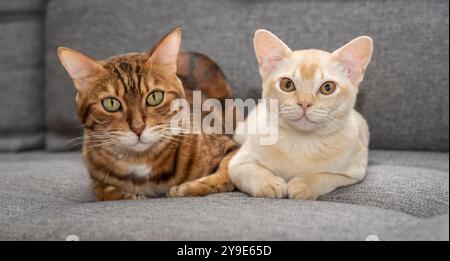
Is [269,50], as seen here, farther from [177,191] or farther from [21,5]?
[21,5]

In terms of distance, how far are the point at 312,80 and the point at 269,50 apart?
0.46 ft

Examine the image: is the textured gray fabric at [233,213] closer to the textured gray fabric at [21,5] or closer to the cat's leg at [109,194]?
the cat's leg at [109,194]

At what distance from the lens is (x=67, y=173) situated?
1.63 metres

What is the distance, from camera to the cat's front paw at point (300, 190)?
4.12 feet

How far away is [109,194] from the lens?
4.50ft

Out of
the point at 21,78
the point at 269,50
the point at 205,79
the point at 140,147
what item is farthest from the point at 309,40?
the point at 21,78

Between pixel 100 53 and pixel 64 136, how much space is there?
35cm

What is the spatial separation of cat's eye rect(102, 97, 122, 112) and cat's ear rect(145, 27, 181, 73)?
0.13 metres

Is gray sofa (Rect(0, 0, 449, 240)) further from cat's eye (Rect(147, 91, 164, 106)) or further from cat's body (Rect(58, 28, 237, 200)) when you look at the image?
cat's eye (Rect(147, 91, 164, 106))

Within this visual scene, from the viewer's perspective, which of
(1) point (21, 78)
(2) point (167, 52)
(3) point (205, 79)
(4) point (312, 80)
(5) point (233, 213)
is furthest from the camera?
(1) point (21, 78)

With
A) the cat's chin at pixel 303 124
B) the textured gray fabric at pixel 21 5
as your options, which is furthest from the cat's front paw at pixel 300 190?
the textured gray fabric at pixel 21 5
